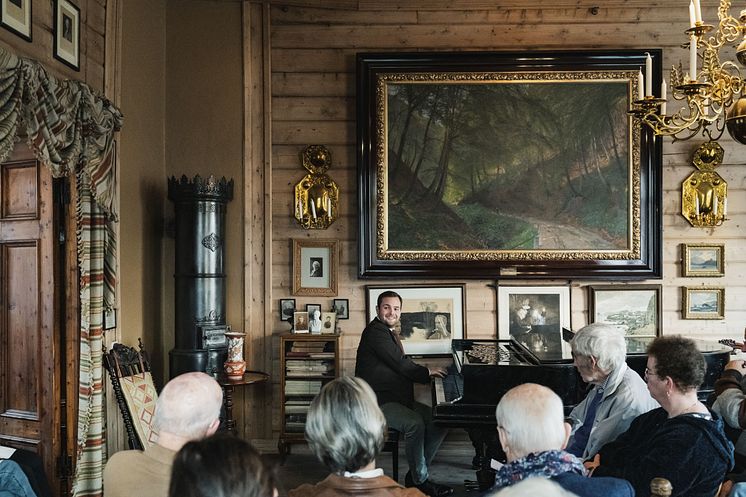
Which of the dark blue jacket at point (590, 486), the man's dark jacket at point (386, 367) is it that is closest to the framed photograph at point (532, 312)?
the man's dark jacket at point (386, 367)

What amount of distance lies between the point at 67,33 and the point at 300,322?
8.25 ft

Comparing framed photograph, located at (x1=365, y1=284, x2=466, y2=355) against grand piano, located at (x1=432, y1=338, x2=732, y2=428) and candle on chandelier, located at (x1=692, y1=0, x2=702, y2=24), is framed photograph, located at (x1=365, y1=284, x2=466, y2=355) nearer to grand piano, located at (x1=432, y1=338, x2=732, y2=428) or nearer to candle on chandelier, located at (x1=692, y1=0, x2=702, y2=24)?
grand piano, located at (x1=432, y1=338, x2=732, y2=428)

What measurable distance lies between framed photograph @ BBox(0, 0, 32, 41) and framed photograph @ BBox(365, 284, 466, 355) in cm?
292

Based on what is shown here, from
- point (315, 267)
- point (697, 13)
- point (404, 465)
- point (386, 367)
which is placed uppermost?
point (697, 13)

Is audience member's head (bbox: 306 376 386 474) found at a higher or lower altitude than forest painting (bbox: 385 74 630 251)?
lower

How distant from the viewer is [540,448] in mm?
2014

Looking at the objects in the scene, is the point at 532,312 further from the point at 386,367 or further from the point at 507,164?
the point at 386,367

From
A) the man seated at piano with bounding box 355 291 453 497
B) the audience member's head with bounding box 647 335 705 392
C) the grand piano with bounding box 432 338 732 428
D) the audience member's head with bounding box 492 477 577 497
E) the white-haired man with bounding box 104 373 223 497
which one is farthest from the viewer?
the man seated at piano with bounding box 355 291 453 497

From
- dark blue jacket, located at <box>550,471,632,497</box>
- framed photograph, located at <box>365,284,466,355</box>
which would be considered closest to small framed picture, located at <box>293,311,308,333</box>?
framed photograph, located at <box>365,284,466,355</box>

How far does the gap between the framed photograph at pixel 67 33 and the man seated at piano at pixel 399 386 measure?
7.78 ft

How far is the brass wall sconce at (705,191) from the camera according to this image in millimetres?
5344

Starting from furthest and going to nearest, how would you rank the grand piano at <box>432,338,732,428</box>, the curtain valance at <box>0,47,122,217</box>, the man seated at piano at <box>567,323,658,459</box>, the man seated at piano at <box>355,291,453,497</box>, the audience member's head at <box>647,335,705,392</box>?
the man seated at piano at <box>355,291,453,497</box> → the grand piano at <box>432,338,732,428</box> → the curtain valance at <box>0,47,122,217</box> → the man seated at piano at <box>567,323,658,459</box> → the audience member's head at <box>647,335,705,392</box>

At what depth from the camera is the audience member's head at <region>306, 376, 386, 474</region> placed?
6.58 ft

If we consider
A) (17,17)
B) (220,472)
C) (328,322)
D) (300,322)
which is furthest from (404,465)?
(220,472)
